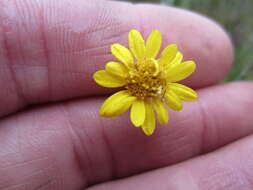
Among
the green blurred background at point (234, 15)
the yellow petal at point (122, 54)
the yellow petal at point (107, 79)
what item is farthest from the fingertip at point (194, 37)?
the green blurred background at point (234, 15)

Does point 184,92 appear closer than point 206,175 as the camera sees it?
Yes

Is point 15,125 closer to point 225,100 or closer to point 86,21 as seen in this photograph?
point 86,21

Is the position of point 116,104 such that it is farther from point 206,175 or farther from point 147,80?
point 206,175

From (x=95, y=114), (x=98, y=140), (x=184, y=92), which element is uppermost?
(x=184, y=92)

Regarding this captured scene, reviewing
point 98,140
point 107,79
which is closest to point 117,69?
point 107,79

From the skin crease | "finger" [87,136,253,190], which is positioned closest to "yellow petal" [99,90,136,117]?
the skin crease

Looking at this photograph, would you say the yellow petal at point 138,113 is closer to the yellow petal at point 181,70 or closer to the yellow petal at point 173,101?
the yellow petal at point 173,101

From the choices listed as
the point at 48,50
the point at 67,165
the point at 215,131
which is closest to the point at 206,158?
the point at 215,131
